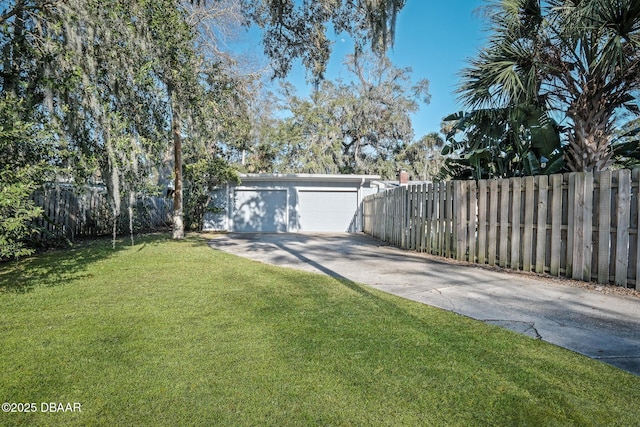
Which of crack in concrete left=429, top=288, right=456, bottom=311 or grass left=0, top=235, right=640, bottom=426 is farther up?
crack in concrete left=429, top=288, right=456, bottom=311

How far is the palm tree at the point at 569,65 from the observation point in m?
5.01

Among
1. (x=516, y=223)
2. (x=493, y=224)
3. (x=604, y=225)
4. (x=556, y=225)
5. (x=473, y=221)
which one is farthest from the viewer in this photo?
(x=473, y=221)

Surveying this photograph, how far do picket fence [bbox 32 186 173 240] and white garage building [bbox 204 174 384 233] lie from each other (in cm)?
310

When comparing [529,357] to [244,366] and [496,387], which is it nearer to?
[496,387]

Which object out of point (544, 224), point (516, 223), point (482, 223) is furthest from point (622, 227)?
point (482, 223)

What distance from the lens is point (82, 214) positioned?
10.4m

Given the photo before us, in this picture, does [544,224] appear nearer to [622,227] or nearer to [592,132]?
[622,227]

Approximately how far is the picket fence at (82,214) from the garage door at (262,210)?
3.48m

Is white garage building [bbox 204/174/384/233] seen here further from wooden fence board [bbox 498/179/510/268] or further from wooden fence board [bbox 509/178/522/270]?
wooden fence board [bbox 509/178/522/270]

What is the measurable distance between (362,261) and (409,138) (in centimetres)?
2071

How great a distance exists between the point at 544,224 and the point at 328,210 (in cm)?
1109

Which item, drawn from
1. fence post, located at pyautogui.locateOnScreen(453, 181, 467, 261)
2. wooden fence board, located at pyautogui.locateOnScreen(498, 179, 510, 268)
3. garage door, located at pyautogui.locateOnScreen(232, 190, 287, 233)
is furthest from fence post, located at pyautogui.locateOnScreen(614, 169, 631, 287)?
garage door, located at pyautogui.locateOnScreen(232, 190, 287, 233)

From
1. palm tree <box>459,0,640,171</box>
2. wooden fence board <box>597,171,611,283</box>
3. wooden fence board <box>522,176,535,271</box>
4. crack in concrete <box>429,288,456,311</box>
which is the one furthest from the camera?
wooden fence board <box>522,176,535,271</box>

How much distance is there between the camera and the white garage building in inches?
613
